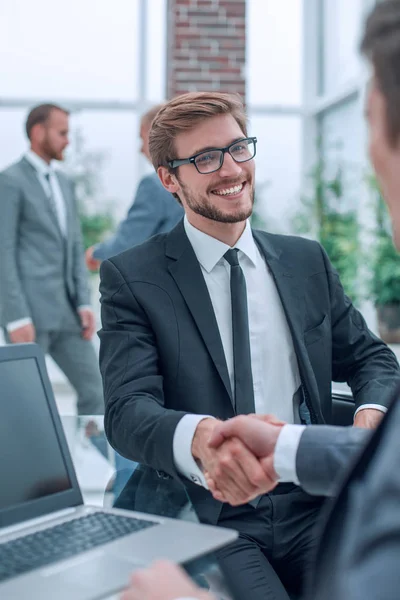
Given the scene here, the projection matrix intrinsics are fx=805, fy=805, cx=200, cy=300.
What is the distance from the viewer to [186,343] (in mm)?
1661

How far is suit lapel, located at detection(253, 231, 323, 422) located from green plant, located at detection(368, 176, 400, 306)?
118 inches

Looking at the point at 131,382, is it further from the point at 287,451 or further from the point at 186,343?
the point at 287,451

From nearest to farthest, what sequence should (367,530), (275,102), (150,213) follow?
(367,530)
(150,213)
(275,102)

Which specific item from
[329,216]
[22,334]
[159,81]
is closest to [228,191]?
[22,334]

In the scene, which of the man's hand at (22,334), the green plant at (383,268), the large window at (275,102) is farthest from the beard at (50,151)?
the large window at (275,102)

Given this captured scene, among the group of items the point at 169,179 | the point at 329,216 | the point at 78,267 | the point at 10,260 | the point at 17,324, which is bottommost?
the point at 329,216

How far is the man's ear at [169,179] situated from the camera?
6.51 feet

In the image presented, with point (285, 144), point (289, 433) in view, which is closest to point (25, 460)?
point (289, 433)

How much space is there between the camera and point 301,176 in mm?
6402

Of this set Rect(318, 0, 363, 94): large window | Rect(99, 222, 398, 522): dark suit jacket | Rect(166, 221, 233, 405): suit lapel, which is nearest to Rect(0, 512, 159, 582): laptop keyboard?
Rect(99, 222, 398, 522): dark suit jacket

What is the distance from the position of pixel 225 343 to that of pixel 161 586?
0.90 metres

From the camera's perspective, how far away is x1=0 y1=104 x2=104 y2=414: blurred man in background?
141 inches

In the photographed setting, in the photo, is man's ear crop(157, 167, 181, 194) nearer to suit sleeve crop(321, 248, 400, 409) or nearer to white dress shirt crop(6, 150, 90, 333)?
suit sleeve crop(321, 248, 400, 409)

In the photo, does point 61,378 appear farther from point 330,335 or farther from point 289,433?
point 289,433
